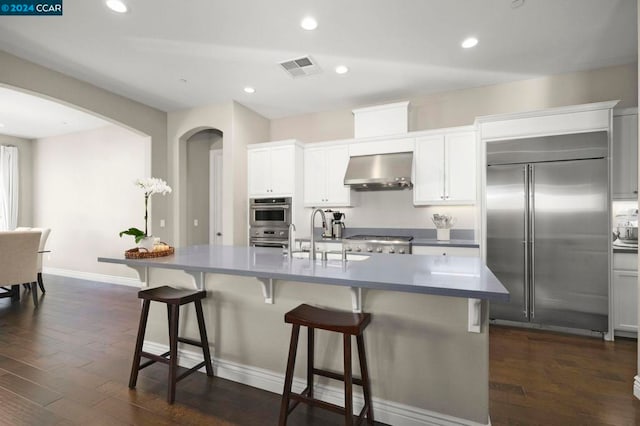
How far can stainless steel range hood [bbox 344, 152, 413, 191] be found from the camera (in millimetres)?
3936

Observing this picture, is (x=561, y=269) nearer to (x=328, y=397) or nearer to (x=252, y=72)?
(x=328, y=397)

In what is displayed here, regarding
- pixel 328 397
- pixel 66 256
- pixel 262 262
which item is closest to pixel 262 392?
pixel 328 397

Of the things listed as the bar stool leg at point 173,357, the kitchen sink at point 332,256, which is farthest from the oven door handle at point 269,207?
the bar stool leg at point 173,357

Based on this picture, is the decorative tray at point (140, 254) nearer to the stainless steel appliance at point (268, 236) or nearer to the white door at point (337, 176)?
the stainless steel appliance at point (268, 236)

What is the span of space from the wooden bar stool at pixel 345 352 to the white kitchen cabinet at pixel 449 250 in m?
2.14

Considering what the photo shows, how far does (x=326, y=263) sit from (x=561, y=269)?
9.05ft

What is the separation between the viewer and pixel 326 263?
198cm

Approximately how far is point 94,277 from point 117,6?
512cm

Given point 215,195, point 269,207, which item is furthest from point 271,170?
point 215,195

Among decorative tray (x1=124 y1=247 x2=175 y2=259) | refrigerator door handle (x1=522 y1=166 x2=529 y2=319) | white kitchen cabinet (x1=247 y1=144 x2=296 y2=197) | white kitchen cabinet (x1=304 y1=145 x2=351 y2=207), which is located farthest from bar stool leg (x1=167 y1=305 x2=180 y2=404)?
refrigerator door handle (x1=522 y1=166 x2=529 y2=319)

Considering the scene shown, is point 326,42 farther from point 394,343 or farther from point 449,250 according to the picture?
point 394,343

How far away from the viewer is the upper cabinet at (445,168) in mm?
3811

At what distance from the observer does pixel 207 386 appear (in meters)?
2.23

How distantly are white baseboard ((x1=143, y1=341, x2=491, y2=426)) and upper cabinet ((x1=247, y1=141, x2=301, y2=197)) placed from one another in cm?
258
